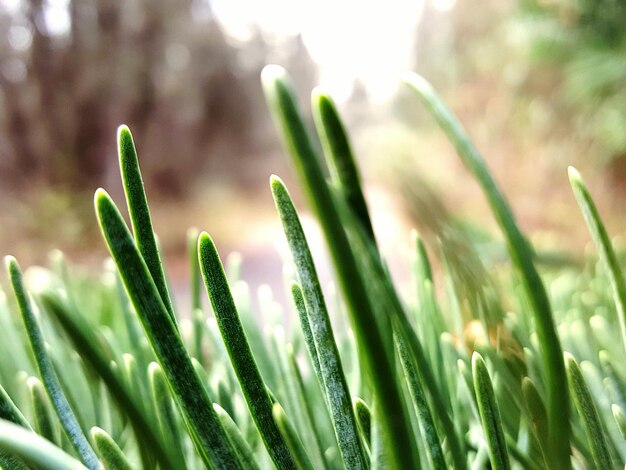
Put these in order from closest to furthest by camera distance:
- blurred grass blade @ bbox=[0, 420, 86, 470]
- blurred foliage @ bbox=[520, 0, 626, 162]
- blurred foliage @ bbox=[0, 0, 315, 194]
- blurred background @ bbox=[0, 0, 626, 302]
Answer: blurred grass blade @ bbox=[0, 420, 86, 470], blurred foliage @ bbox=[520, 0, 626, 162], blurred background @ bbox=[0, 0, 626, 302], blurred foliage @ bbox=[0, 0, 315, 194]

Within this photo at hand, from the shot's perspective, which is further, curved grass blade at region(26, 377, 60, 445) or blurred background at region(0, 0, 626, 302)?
blurred background at region(0, 0, 626, 302)

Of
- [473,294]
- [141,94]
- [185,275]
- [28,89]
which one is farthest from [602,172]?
[28,89]

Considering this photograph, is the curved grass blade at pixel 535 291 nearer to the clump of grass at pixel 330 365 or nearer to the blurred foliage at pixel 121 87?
the clump of grass at pixel 330 365

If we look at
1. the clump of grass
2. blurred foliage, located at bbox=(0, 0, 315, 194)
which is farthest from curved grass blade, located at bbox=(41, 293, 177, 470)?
blurred foliage, located at bbox=(0, 0, 315, 194)

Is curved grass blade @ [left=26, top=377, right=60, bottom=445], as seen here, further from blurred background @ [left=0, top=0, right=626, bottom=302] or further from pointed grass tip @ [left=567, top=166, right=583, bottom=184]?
blurred background @ [left=0, top=0, right=626, bottom=302]

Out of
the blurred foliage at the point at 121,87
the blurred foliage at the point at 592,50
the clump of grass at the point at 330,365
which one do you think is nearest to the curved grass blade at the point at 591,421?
the clump of grass at the point at 330,365

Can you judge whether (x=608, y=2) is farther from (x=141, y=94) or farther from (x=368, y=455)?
(x=141, y=94)
